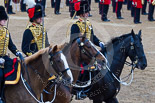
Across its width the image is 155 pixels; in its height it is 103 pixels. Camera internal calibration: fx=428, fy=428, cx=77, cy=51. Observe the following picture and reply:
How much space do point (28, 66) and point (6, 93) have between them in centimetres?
48

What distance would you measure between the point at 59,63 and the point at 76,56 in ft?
3.04

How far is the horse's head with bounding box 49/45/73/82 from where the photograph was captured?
543cm

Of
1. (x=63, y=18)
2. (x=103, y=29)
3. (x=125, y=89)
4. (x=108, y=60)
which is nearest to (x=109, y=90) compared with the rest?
(x=108, y=60)

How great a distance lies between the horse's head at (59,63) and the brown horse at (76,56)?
2.40ft

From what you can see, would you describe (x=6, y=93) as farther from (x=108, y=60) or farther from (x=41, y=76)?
(x=108, y=60)

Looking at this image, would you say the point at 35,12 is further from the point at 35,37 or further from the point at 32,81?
the point at 32,81

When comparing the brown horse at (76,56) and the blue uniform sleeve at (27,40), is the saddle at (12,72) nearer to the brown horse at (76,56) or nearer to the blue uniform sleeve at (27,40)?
the brown horse at (76,56)

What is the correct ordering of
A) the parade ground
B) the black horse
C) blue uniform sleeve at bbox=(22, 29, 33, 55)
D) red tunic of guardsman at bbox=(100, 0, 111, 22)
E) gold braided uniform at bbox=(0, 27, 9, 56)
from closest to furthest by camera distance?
gold braided uniform at bbox=(0, 27, 9, 56), blue uniform sleeve at bbox=(22, 29, 33, 55), the black horse, the parade ground, red tunic of guardsman at bbox=(100, 0, 111, 22)

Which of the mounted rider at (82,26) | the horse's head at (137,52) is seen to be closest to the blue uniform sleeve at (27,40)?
the mounted rider at (82,26)

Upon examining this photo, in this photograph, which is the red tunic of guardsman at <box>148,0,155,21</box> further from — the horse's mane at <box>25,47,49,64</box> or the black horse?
the horse's mane at <box>25,47,49,64</box>

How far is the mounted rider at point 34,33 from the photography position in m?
6.84

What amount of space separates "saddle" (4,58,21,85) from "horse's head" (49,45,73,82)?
61 cm

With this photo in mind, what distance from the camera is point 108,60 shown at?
23.4 ft

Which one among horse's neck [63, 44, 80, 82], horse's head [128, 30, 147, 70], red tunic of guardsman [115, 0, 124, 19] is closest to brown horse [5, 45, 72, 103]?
horse's neck [63, 44, 80, 82]
